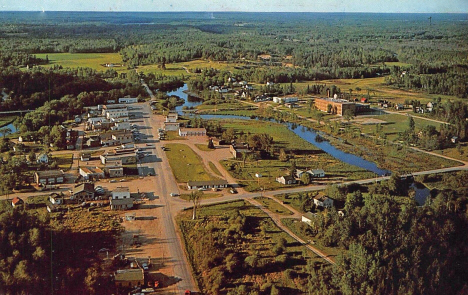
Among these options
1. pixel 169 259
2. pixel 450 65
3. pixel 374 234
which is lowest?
pixel 169 259

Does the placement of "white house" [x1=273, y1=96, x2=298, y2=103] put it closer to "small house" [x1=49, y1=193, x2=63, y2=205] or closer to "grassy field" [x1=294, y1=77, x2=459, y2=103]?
"grassy field" [x1=294, y1=77, x2=459, y2=103]

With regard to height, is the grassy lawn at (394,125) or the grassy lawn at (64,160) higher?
the grassy lawn at (394,125)

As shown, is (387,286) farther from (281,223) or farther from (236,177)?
(236,177)

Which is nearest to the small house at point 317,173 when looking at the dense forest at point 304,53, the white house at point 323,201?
the white house at point 323,201

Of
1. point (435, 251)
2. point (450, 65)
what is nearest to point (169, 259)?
point (435, 251)

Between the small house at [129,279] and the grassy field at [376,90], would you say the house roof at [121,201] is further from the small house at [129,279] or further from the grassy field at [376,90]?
the grassy field at [376,90]

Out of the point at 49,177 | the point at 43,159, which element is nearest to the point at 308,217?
the point at 49,177
